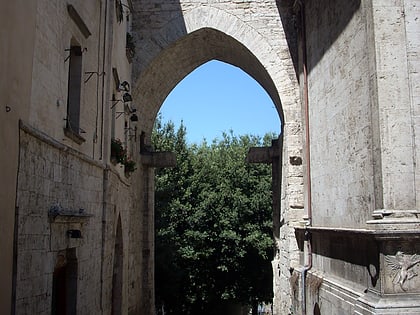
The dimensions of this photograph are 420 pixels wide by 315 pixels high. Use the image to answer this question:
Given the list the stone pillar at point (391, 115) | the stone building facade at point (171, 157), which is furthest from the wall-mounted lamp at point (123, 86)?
the stone pillar at point (391, 115)

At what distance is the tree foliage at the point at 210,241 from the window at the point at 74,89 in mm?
12762

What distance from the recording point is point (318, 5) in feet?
33.4

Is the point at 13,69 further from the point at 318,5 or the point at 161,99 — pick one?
the point at 161,99

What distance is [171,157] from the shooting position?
1363cm

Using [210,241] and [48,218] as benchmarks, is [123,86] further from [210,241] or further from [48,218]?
[210,241]

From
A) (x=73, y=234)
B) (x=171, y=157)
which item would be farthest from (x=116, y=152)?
(x=171, y=157)

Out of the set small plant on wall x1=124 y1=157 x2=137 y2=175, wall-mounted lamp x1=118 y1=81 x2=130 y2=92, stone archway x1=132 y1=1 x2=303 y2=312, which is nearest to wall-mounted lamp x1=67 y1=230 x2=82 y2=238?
small plant on wall x1=124 y1=157 x2=137 y2=175

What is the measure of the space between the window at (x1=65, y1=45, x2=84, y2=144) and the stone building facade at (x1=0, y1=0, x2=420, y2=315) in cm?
2

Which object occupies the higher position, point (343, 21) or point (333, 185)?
point (343, 21)

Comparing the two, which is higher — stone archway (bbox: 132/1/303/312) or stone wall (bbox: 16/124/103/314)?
stone archway (bbox: 132/1/303/312)

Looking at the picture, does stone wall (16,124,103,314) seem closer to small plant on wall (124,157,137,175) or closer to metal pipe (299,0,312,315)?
small plant on wall (124,157,137,175)

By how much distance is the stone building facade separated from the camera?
4.93 m

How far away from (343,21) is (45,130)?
5.27 m

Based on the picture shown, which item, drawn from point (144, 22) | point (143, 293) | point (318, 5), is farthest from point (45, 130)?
point (143, 293)
